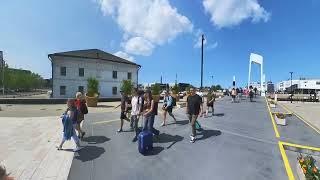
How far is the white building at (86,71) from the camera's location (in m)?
51.2

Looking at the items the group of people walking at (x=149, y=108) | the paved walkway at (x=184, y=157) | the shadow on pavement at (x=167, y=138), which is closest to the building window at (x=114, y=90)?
the paved walkway at (x=184, y=157)

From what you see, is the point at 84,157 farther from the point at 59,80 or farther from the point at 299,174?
the point at 59,80

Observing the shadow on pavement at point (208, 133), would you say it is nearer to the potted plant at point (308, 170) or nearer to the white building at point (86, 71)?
the potted plant at point (308, 170)

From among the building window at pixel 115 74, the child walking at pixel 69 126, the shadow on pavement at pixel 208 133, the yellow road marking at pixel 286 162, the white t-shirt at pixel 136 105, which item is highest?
the building window at pixel 115 74

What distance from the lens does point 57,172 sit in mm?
7387

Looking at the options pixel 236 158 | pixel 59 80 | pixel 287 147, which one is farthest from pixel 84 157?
pixel 59 80

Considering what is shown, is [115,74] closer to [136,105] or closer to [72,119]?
[136,105]

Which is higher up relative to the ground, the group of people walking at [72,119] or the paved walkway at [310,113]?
the group of people walking at [72,119]

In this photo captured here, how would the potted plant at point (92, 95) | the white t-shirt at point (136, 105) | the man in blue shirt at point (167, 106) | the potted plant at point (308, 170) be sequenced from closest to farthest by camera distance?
the potted plant at point (308, 170) < the white t-shirt at point (136, 105) < the man in blue shirt at point (167, 106) < the potted plant at point (92, 95)

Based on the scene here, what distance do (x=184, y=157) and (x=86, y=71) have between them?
156 ft

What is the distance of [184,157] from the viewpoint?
8.65 meters

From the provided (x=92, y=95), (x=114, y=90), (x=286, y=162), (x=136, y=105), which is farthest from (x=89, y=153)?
(x=114, y=90)

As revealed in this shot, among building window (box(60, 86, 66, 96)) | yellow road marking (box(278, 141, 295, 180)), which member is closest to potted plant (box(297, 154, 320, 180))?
yellow road marking (box(278, 141, 295, 180))

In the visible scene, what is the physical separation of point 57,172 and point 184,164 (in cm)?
317
